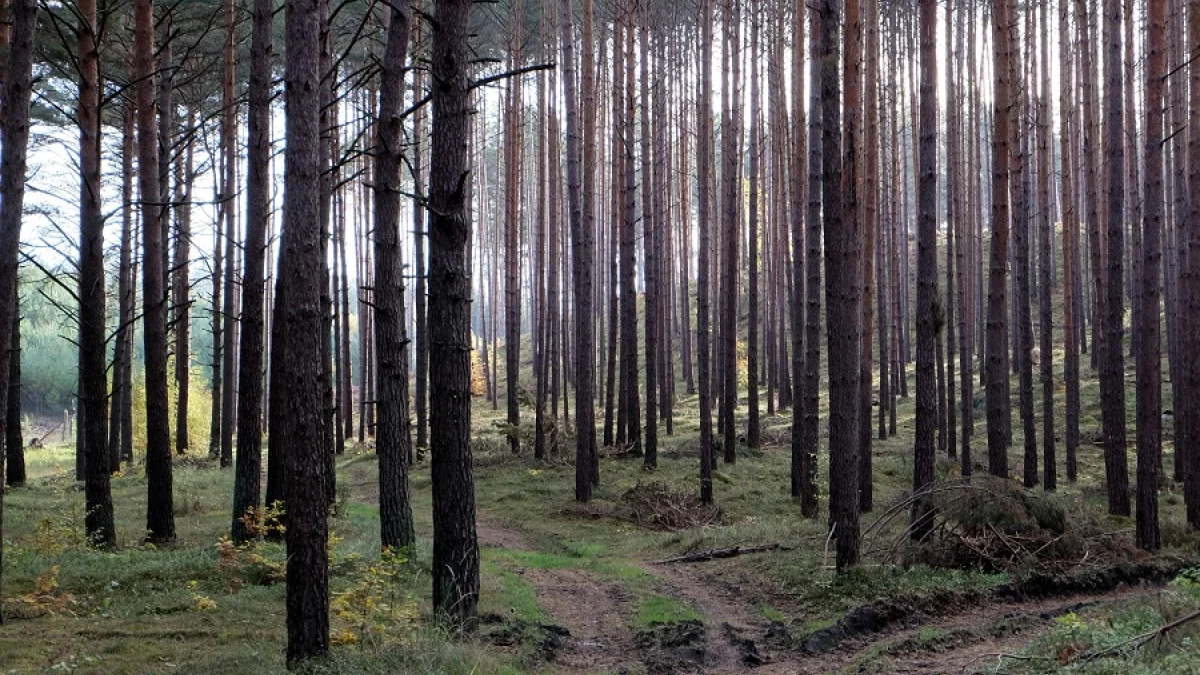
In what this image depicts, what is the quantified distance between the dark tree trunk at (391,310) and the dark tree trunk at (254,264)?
153cm

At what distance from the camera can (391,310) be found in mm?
10656

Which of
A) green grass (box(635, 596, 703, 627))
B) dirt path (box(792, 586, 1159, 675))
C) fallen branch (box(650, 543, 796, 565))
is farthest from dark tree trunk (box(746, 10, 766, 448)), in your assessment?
dirt path (box(792, 586, 1159, 675))

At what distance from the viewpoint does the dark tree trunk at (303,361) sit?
20.0 feet

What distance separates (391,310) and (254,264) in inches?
87.9

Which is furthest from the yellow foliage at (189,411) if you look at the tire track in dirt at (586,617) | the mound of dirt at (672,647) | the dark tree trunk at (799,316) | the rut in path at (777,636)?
the mound of dirt at (672,647)

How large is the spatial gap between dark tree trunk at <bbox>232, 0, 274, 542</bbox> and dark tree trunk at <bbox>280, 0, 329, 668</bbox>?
516 centimetres

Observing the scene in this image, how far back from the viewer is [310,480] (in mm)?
6109

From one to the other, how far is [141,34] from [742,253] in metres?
35.4

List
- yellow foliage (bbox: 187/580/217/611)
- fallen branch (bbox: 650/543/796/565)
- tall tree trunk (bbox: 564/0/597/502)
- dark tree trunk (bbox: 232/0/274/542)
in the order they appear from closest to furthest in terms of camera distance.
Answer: yellow foliage (bbox: 187/580/217/611), dark tree trunk (bbox: 232/0/274/542), fallen branch (bbox: 650/543/796/565), tall tree trunk (bbox: 564/0/597/502)

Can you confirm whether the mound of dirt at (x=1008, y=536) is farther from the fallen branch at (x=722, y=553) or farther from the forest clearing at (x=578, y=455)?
the fallen branch at (x=722, y=553)

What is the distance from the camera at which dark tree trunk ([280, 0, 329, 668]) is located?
240 inches

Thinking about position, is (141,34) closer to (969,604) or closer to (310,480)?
(310,480)

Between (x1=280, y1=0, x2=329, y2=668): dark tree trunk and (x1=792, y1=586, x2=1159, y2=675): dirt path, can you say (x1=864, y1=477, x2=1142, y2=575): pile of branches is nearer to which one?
(x1=792, y1=586, x2=1159, y2=675): dirt path

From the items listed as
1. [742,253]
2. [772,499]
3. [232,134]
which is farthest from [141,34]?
[742,253]
